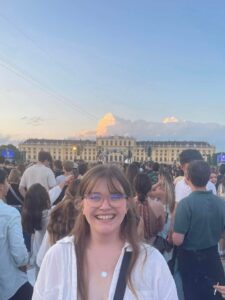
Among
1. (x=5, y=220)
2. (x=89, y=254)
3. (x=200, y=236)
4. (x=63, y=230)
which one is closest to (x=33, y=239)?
(x=63, y=230)

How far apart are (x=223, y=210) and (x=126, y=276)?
238 centimetres

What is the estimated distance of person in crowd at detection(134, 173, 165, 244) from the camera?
452cm

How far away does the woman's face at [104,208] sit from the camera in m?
2.04

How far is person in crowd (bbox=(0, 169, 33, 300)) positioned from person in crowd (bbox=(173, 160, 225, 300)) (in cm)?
157

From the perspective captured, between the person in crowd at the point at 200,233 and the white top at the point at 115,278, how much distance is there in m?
2.07

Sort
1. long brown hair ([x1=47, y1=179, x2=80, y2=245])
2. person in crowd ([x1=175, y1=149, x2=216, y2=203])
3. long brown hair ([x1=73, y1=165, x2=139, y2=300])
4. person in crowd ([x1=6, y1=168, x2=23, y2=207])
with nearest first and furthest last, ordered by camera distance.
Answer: long brown hair ([x1=73, y1=165, x2=139, y2=300]) → long brown hair ([x1=47, y1=179, x2=80, y2=245]) → person in crowd ([x1=175, y1=149, x2=216, y2=203]) → person in crowd ([x1=6, y1=168, x2=23, y2=207])

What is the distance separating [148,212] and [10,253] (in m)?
1.75

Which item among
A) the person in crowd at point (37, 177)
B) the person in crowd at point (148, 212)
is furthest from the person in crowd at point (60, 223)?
the person in crowd at point (37, 177)

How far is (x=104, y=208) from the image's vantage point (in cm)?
204

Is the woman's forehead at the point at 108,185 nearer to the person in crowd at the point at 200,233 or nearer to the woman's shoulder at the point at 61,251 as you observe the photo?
the woman's shoulder at the point at 61,251

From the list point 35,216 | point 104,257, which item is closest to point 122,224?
point 104,257

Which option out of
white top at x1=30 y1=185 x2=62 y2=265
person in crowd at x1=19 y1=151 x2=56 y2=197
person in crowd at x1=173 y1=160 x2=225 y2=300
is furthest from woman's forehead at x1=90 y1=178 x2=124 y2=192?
person in crowd at x1=19 y1=151 x2=56 y2=197

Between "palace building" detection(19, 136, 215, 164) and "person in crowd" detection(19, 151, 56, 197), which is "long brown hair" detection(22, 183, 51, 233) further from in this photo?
"palace building" detection(19, 136, 215, 164)

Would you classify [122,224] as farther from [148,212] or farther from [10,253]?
[148,212]
